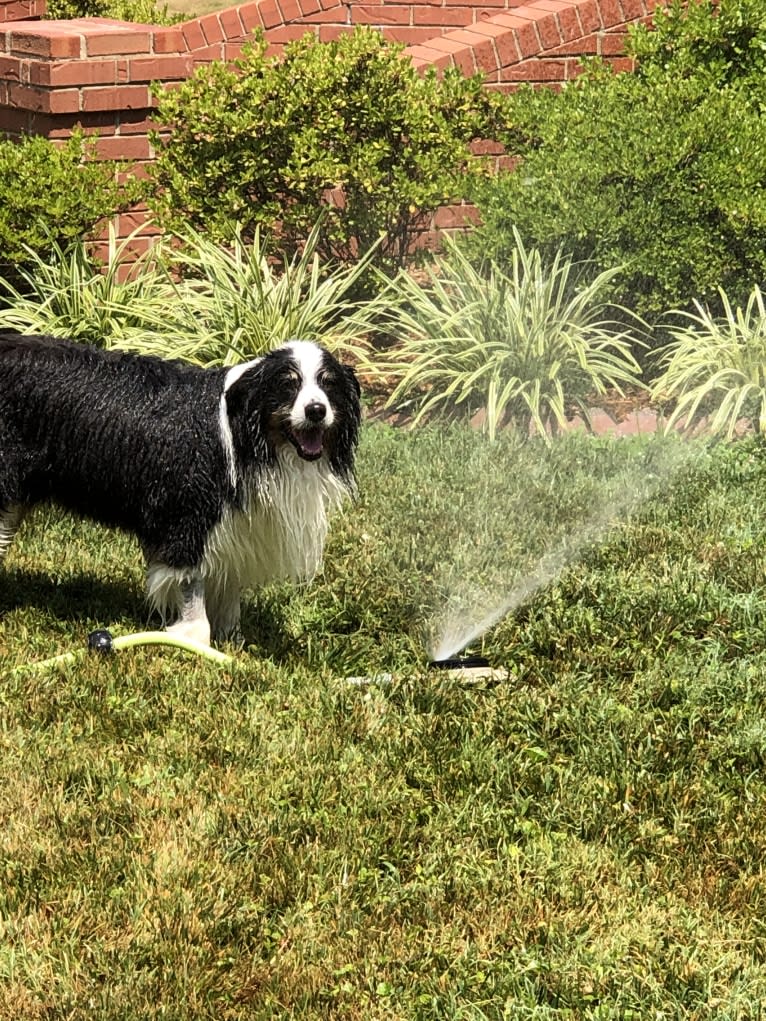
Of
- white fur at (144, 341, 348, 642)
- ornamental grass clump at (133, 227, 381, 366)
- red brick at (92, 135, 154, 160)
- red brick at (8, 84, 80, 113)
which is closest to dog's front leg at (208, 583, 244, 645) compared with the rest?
white fur at (144, 341, 348, 642)

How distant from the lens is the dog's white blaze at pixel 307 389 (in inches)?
157

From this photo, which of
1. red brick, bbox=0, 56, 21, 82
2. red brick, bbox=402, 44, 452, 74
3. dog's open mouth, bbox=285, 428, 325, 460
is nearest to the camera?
dog's open mouth, bbox=285, 428, 325, 460

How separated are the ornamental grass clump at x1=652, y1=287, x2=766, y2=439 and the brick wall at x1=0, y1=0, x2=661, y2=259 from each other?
1.90m

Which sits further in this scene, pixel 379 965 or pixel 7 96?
pixel 7 96

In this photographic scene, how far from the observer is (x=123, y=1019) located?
2.82 metres

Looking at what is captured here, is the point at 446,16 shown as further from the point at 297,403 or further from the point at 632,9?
the point at 297,403

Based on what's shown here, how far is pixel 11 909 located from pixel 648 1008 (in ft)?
4.96

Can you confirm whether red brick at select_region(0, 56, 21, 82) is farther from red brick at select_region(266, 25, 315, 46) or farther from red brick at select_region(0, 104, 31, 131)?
red brick at select_region(266, 25, 315, 46)

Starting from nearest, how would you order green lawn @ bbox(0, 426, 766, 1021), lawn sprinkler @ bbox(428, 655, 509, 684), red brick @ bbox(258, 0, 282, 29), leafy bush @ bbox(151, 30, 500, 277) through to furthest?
1. green lawn @ bbox(0, 426, 766, 1021)
2. lawn sprinkler @ bbox(428, 655, 509, 684)
3. leafy bush @ bbox(151, 30, 500, 277)
4. red brick @ bbox(258, 0, 282, 29)

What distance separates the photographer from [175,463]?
4.36 m

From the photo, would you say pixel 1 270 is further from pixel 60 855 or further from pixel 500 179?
pixel 60 855

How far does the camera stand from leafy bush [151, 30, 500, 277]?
723 cm

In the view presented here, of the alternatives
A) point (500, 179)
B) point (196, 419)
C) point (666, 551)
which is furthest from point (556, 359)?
point (196, 419)

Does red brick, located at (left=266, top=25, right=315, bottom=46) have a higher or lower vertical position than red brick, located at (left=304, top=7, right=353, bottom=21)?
lower
